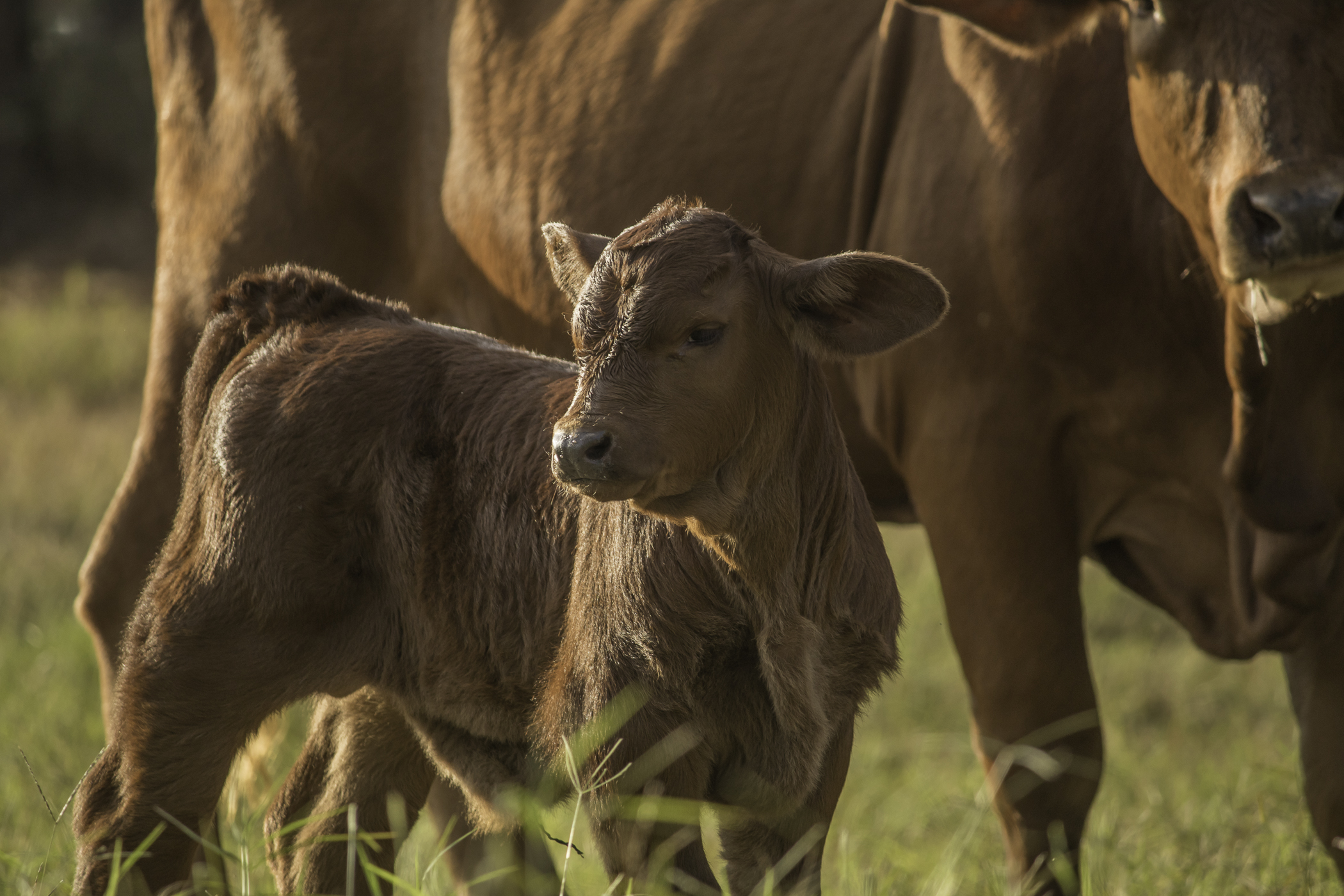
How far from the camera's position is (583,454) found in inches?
90.9

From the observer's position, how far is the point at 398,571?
9.64 ft

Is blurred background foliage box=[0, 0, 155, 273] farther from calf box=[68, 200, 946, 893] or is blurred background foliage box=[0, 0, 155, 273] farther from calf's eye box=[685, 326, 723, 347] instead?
calf's eye box=[685, 326, 723, 347]

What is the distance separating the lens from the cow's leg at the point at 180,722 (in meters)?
2.85

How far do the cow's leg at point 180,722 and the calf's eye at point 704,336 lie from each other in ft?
3.16

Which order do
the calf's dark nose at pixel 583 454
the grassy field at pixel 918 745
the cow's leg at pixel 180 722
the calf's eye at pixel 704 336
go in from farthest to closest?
the grassy field at pixel 918 745 → the cow's leg at pixel 180 722 → the calf's eye at pixel 704 336 → the calf's dark nose at pixel 583 454

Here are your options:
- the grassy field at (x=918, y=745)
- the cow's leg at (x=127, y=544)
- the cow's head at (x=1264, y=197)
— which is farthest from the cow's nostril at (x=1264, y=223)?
the cow's leg at (x=127, y=544)

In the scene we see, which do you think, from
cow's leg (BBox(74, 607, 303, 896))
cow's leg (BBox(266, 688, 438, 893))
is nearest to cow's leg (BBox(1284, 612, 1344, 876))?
cow's leg (BBox(266, 688, 438, 893))

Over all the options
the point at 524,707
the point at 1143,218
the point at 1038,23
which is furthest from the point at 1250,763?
the point at 524,707

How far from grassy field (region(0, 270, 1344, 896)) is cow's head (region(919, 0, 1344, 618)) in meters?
0.96

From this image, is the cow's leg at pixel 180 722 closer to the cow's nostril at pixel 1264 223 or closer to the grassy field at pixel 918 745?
the grassy field at pixel 918 745

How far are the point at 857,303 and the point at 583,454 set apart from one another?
0.62 metres

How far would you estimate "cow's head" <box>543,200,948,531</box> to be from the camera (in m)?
2.40

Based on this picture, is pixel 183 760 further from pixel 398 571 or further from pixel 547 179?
pixel 547 179

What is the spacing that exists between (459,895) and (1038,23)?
8.29 feet
